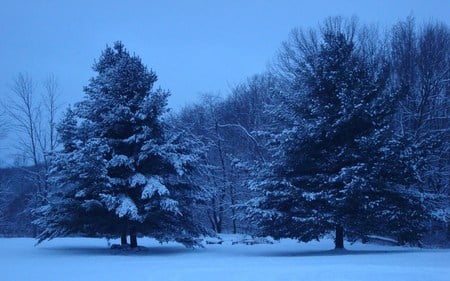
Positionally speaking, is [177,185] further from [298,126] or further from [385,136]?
[385,136]

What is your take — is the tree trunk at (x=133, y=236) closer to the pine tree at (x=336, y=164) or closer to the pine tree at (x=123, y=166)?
the pine tree at (x=123, y=166)

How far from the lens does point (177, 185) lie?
2161 cm

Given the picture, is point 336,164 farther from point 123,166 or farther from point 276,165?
point 123,166

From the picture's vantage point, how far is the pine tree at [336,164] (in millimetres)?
18188

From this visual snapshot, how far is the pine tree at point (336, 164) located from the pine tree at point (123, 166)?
3.52m

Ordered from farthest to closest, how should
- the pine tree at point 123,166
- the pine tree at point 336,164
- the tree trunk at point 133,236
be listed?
the tree trunk at point 133,236 < the pine tree at point 123,166 < the pine tree at point 336,164

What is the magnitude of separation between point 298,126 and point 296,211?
3.23 m

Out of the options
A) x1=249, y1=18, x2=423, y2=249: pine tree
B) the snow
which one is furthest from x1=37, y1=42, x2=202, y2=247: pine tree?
x1=249, y1=18, x2=423, y2=249: pine tree

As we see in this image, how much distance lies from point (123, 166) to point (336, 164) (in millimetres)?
8688

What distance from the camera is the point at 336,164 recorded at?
63.3 feet

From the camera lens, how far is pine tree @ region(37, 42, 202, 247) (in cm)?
1950

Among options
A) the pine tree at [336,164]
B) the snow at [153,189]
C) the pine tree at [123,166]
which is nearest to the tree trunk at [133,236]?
the pine tree at [123,166]

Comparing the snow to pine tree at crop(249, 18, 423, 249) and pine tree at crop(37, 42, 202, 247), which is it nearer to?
pine tree at crop(37, 42, 202, 247)

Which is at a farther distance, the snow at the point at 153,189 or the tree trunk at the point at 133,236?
the tree trunk at the point at 133,236
